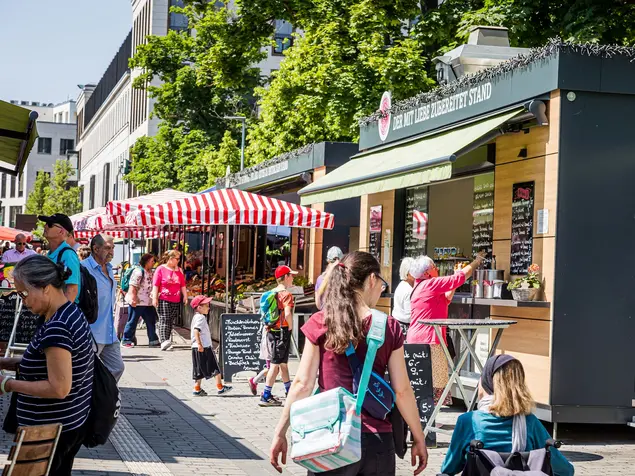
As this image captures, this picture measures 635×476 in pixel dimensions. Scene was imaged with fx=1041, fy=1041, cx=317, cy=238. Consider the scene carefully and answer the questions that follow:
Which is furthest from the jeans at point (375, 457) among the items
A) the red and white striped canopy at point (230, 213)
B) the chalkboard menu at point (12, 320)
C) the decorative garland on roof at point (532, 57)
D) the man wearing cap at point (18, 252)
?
the man wearing cap at point (18, 252)

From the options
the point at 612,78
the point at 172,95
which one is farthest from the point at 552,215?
the point at 172,95

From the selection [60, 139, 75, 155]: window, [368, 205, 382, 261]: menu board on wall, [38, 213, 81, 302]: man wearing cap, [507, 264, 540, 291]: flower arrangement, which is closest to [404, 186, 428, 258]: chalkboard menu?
[368, 205, 382, 261]: menu board on wall

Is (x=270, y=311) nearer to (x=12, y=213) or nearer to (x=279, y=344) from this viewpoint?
(x=279, y=344)

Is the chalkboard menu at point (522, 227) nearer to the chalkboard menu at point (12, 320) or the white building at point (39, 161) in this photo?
the chalkboard menu at point (12, 320)

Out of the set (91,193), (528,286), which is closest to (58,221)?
(528,286)

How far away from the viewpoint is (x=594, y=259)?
34.1 ft

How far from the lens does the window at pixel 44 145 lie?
12525 cm

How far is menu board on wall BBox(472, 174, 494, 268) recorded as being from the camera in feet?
40.2

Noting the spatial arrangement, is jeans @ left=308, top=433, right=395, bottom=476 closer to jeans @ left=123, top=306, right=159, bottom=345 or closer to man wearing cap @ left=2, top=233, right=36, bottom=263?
jeans @ left=123, top=306, right=159, bottom=345

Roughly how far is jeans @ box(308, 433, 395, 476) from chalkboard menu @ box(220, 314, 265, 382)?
902 cm

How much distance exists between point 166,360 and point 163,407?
5.59m

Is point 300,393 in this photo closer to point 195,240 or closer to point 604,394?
point 604,394

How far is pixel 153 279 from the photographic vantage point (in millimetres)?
19516

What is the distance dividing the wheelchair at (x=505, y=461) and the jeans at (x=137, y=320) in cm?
1534
